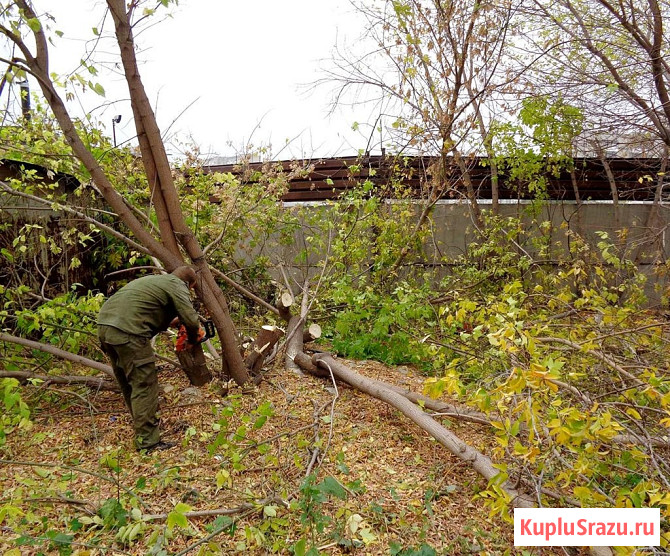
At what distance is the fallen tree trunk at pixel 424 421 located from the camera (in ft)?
8.82

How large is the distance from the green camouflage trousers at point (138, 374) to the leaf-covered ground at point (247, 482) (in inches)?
6.7

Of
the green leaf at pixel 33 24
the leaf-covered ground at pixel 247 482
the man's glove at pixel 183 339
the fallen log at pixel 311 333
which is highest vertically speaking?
the green leaf at pixel 33 24

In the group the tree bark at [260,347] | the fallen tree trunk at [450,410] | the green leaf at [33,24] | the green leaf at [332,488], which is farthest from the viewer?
the tree bark at [260,347]

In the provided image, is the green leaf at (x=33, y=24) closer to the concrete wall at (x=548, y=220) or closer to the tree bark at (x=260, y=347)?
the tree bark at (x=260, y=347)

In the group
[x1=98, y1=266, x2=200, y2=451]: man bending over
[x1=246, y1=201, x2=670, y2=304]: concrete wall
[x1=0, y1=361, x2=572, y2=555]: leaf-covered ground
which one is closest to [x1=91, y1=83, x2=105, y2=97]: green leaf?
[x1=98, y1=266, x2=200, y2=451]: man bending over

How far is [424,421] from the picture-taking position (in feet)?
11.1

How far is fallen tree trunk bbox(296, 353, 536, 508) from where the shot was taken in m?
2.69

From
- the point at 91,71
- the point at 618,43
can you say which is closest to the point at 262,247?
the point at 91,71

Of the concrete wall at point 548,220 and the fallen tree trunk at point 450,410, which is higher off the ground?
the concrete wall at point 548,220

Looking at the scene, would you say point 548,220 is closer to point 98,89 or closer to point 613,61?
point 613,61

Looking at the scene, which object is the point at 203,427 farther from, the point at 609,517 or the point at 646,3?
the point at 646,3

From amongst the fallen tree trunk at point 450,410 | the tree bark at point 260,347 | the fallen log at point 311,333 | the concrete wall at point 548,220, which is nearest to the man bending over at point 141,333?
the tree bark at point 260,347

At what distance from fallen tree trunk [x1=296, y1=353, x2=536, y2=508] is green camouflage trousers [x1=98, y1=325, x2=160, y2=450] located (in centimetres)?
157

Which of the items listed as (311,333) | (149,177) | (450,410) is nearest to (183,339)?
(149,177)
